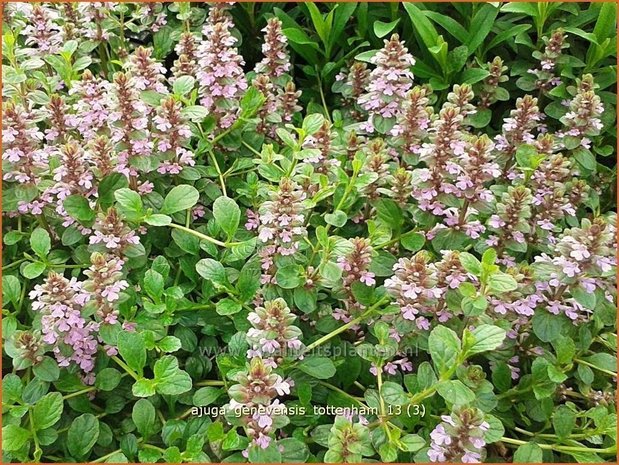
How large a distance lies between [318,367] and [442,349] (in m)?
0.28

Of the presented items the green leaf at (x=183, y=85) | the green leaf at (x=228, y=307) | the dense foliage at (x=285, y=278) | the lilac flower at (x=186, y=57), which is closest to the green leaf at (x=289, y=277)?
the dense foliage at (x=285, y=278)

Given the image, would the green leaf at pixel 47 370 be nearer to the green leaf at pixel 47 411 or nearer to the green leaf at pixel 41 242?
the green leaf at pixel 47 411

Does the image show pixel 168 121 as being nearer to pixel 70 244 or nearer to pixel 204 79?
pixel 204 79

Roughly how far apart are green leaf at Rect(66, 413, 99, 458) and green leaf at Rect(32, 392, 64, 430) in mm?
42

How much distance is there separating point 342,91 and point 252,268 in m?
0.80

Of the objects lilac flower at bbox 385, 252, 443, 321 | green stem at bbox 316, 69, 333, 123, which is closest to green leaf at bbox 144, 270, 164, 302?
lilac flower at bbox 385, 252, 443, 321

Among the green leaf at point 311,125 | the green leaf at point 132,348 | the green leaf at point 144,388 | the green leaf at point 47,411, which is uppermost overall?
the green leaf at point 311,125

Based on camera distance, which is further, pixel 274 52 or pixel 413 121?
pixel 274 52

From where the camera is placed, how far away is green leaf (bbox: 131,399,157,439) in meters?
1.34

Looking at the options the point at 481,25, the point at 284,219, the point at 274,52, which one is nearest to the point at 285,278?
the point at 284,219

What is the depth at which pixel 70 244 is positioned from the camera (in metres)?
1.50

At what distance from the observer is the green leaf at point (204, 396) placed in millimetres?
1381

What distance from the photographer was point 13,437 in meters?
1.29

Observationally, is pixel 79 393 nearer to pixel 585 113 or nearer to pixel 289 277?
pixel 289 277
